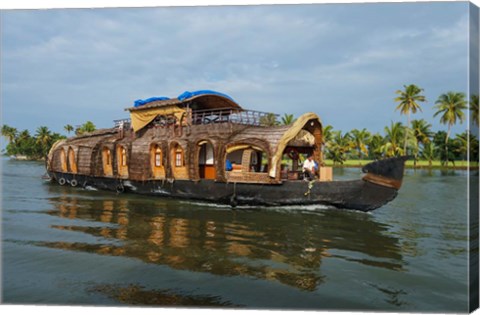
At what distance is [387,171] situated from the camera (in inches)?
345

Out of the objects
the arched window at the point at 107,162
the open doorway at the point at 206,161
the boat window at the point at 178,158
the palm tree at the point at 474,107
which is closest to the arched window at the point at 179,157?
the boat window at the point at 178,158

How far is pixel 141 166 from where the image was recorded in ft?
45.8

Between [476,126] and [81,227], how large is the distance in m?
7.41

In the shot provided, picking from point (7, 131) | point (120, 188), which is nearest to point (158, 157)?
point (120, 188)

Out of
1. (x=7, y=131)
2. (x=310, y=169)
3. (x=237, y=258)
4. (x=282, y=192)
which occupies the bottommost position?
(x=237, y=258)

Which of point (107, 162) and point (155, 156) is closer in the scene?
point (155, 156)

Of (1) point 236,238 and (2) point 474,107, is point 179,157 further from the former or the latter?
(2) point 474,107

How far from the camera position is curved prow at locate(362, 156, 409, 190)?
28.3 feet

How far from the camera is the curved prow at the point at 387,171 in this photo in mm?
8625

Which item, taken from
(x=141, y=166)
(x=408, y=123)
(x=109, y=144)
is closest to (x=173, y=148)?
(x=141, y=166)

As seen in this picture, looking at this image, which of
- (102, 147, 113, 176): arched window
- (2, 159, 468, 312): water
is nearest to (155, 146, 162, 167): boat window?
(2, 159, 468, 312): water

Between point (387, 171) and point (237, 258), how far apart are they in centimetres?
436

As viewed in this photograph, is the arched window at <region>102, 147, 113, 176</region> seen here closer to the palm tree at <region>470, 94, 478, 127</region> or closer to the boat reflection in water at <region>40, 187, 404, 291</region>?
the boat reflection in water at <region>40, 187, 404, 291</region>

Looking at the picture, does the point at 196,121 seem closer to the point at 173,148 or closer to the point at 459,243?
the point at 173,148
